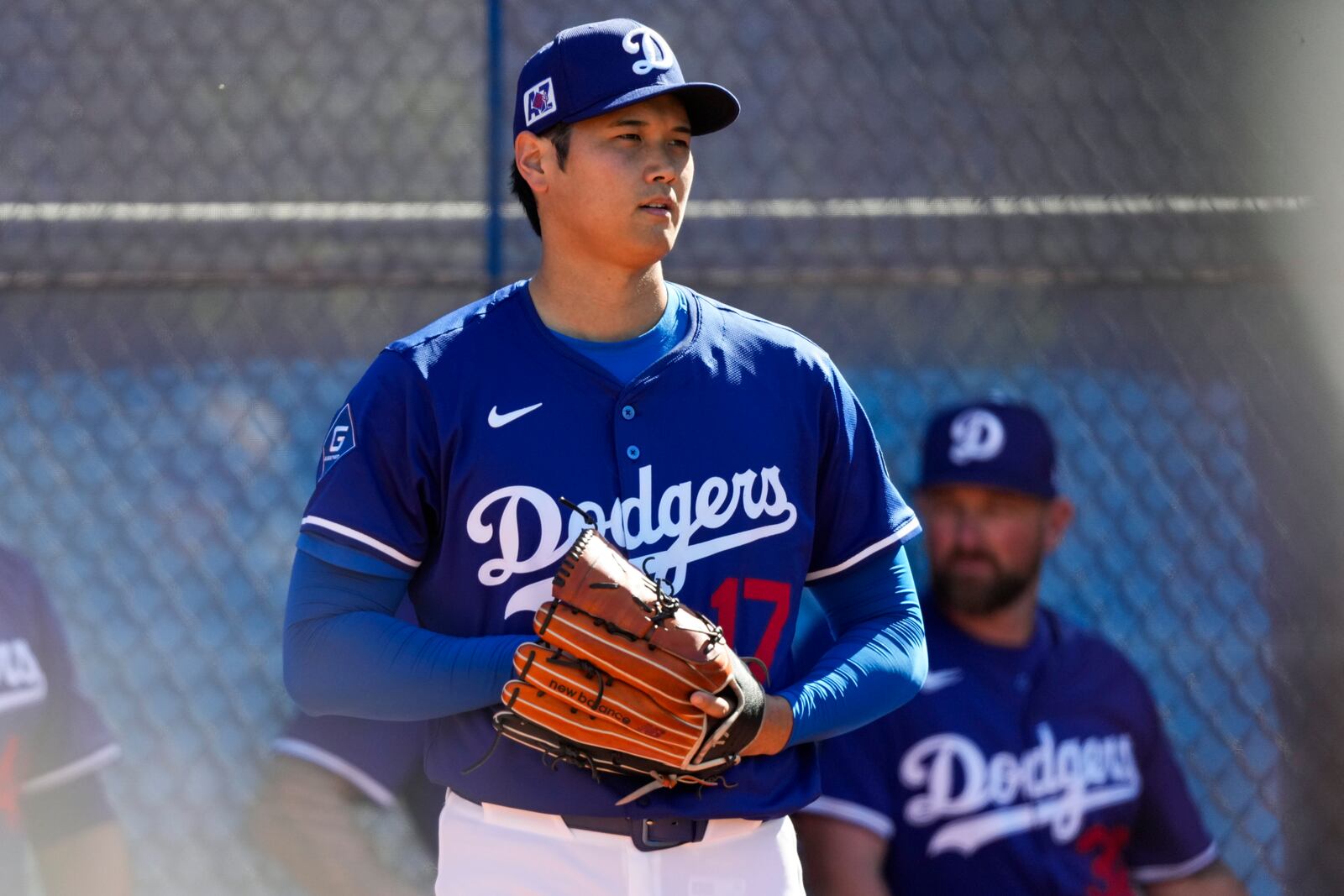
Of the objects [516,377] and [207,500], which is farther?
[207,500]

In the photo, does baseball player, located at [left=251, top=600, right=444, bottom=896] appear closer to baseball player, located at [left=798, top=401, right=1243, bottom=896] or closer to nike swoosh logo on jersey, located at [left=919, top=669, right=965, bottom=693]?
baseball player, located at [left=798, top=401, right=1243, bottom=896]

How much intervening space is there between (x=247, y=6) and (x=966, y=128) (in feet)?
4.86

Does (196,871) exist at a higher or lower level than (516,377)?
lower

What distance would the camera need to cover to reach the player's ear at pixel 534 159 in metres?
1.92

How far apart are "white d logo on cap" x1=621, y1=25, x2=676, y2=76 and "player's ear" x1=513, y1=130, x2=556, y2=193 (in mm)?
159

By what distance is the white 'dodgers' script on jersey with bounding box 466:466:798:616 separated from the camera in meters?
1.76

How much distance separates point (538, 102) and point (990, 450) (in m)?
1.45

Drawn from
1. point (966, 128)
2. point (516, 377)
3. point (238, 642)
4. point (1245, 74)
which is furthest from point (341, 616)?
point (1245, 74)

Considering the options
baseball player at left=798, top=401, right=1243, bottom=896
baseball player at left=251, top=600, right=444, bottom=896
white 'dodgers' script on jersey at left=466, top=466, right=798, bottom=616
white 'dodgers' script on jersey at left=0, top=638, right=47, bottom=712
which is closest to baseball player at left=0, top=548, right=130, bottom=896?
white 'dodgers' script on jersey at left=0, top=638, right=47, bottom=712

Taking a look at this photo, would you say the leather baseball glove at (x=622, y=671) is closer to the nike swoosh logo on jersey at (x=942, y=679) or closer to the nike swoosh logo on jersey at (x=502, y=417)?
the nike swoosh logo on jersey at (x=502, y=417)

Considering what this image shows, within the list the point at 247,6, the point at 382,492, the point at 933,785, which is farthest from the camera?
the point at 247,6

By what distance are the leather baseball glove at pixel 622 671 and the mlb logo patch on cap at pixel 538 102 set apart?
56 cm

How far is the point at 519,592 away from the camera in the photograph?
5.86ft

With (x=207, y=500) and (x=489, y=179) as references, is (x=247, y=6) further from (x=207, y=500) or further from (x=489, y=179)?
(x=207, y=500)
